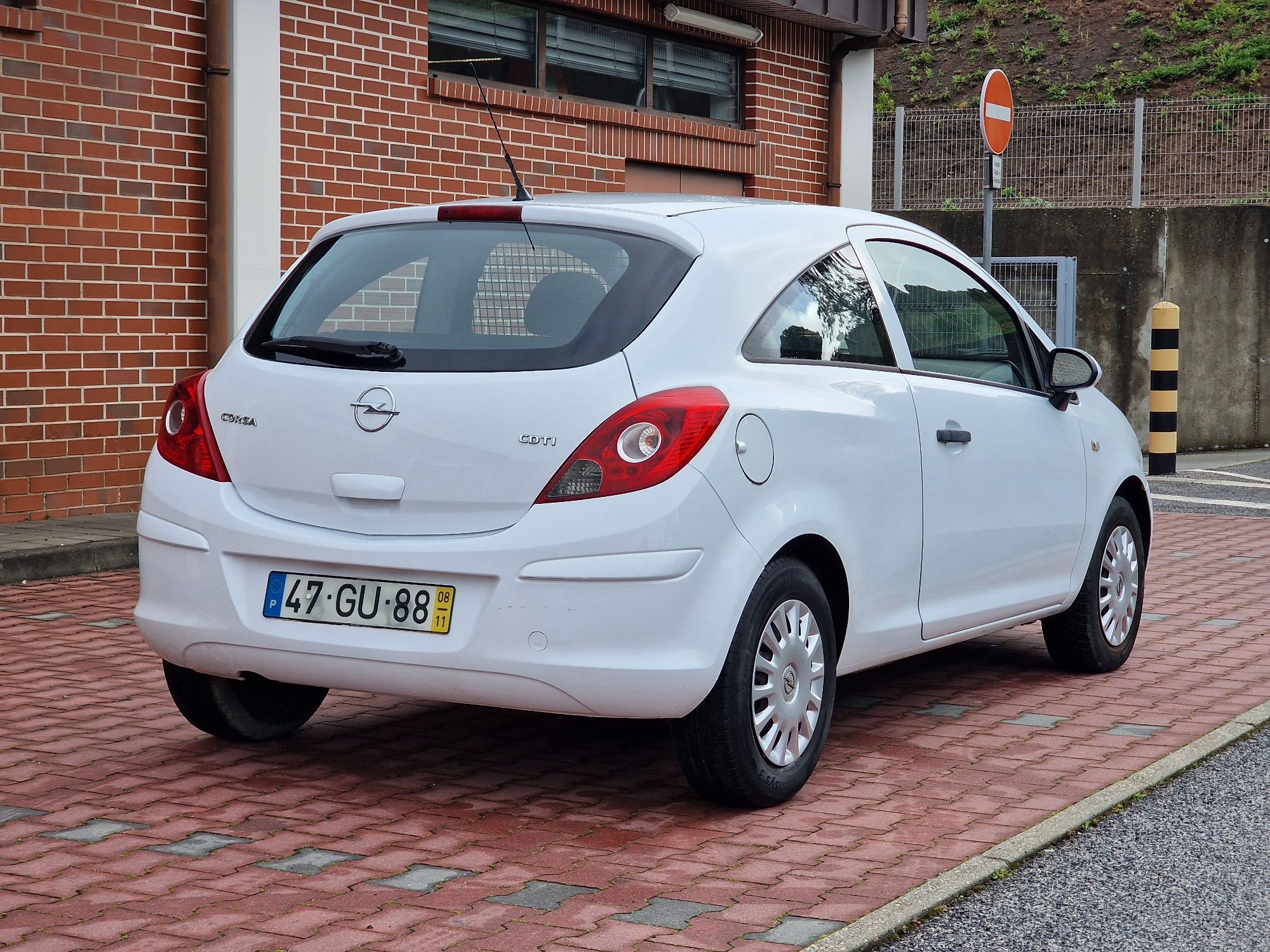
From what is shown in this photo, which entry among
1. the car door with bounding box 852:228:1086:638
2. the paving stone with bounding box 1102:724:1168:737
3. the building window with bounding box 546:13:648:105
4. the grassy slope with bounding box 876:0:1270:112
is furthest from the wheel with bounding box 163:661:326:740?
the grassy slope with bounding box 876:0:1270:112

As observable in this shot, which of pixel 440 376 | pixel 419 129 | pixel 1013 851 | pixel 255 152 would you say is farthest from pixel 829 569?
pixel 419 129

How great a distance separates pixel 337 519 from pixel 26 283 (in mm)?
5417

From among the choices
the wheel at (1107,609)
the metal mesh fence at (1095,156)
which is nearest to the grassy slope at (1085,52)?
the metal mesh fence at (1095,156)

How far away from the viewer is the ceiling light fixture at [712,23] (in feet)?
43.9

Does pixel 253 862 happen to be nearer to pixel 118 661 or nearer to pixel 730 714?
pixel 730 714

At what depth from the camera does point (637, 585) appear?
4.12 m

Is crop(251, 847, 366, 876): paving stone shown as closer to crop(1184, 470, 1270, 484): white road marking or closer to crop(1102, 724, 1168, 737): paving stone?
crop(1102, 724, 1168, 737): paving stone

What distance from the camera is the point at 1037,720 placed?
565cm

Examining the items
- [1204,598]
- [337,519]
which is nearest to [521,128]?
[1204,598]

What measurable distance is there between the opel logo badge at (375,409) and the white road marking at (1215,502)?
928 centimetres

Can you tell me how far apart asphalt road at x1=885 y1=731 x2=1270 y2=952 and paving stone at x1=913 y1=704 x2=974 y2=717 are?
1.09 m

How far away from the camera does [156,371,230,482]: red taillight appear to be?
4605 mm

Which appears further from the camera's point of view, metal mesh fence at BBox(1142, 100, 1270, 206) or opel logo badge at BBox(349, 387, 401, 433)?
metal mesh fence at BBox(1142, 100, 1270, 206)

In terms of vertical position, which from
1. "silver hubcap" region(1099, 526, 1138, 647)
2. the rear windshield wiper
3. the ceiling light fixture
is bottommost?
"silver hubcap" region(1099, 526, 1138, 647)
